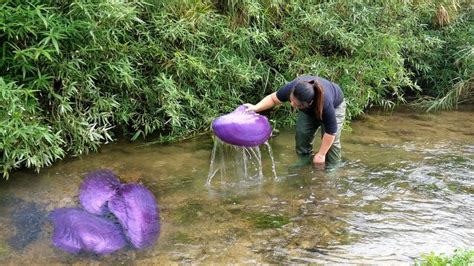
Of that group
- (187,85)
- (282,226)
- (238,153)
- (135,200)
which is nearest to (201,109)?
(187,85)

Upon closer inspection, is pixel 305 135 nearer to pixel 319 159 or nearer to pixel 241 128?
pixel 319 159

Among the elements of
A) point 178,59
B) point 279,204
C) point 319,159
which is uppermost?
point 178,59

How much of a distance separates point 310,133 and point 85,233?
95.2 inches

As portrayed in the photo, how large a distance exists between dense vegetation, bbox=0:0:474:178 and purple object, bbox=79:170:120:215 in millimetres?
372

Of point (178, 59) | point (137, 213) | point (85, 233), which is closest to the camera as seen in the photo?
point (85, 233)

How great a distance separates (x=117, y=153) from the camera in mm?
5270

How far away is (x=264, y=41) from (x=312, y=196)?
2404mm

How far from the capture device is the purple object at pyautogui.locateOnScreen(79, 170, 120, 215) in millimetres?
4027

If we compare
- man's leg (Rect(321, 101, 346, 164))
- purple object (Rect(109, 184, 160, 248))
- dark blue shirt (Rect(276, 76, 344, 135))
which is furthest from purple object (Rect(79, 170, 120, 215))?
man's leg (Rect(321, 101, 346, 164))

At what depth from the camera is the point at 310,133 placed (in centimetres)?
503

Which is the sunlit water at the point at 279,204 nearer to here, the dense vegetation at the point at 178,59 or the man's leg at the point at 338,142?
the man's leg at the point at 338,142

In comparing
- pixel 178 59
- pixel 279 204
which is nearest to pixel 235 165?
pixel 279 204

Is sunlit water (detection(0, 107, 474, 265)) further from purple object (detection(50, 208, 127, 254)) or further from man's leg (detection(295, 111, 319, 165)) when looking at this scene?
man's leg (detection(295, 111, 319, 165))

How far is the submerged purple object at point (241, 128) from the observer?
4355 mm
